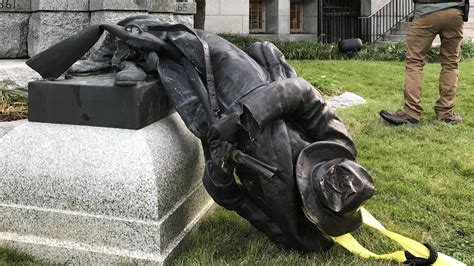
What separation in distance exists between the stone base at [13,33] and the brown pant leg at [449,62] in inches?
188

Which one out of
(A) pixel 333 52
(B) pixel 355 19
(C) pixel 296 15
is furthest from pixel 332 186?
(B) pixel 355 19

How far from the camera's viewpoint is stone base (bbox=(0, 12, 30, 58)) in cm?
Result: 589

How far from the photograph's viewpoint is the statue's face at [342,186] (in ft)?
7.70

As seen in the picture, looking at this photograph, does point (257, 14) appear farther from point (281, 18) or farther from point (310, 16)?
point (310, 16)

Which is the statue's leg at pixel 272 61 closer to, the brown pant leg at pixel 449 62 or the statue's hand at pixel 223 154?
the statue's hand at pixel 223 154

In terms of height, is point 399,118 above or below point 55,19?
below

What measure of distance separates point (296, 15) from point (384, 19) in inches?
116

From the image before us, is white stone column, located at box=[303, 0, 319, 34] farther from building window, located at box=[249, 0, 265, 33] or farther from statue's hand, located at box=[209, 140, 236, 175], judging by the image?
statue's hand, located at box=[209, 140, 236, 175]

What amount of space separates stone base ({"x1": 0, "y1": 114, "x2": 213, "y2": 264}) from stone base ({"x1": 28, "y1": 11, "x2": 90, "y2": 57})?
2992 millimetres

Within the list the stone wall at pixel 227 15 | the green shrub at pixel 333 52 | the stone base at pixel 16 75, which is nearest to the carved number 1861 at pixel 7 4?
the stone base at pixel 16 75

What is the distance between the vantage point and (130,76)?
9.39 ft

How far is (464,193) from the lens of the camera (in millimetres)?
3900

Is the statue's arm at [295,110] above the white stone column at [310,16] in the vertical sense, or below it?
below

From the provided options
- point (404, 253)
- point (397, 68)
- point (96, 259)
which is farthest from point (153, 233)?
point (397, 68)
